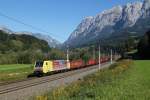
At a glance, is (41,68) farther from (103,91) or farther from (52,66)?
(103,91)

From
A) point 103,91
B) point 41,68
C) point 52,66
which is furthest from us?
point 52,66

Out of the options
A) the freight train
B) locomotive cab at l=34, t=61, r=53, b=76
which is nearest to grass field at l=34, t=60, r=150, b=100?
locomotive cab at l=34, t=61, r=53, b=76

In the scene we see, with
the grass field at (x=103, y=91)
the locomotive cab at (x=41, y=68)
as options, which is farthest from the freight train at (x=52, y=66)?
the grass field at (x=103, y=91)

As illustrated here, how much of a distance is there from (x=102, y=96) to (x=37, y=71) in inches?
1791

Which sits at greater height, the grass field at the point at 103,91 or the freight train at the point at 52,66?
the freight train at the point at 52,66

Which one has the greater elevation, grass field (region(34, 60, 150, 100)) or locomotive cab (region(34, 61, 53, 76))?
locomotive cab (region(34, 61, 53, 76))

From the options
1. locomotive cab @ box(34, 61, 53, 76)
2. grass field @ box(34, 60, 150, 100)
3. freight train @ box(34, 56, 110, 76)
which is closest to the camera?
grass field @ box(34, 60, 150, 100)

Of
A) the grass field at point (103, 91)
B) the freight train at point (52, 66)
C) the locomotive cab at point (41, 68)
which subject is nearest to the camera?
the grass field at point (103, 91)

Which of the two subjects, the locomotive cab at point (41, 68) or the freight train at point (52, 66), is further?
the freight train at point (52, 66)

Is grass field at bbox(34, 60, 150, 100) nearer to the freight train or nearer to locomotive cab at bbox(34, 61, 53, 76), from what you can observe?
locomotive cab at bbox(34, 61, 53, 76)

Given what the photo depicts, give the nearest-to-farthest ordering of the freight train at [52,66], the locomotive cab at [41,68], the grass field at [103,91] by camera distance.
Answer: the grass field at [103,91] < the locomotive cab at [41,68] < the freight train at [52,66]

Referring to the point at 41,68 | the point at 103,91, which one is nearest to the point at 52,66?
the point at 41,68

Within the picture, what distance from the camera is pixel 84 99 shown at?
17203 millimetres

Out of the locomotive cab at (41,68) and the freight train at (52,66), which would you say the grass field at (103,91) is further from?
the freight train at (52,66)
